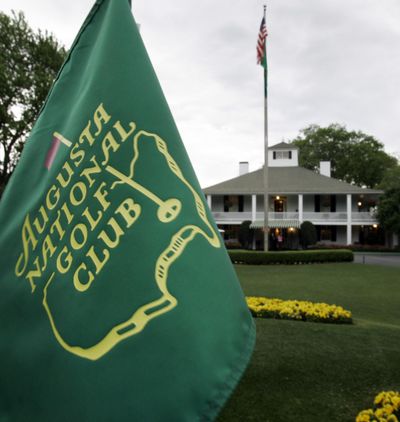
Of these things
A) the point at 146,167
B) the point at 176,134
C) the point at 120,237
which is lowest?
the point at 120,237

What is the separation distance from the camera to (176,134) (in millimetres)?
1273

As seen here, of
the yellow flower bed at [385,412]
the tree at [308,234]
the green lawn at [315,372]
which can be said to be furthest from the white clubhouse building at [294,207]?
the yellow flower bed at [385,412]

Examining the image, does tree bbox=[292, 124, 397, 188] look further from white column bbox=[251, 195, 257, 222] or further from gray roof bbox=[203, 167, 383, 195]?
white column bbox=[251, 195, 257, 222]

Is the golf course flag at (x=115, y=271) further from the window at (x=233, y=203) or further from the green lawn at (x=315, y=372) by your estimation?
the window at (x=233, y=203)

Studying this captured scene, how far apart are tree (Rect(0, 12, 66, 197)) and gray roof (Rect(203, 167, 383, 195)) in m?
16.1

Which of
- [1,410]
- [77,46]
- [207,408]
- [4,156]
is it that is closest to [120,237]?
[207,408]

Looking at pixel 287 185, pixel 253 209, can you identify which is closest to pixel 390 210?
pixel 287 185

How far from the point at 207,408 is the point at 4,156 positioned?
1030 inches

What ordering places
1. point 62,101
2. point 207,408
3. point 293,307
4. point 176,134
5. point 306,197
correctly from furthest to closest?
1. point 306,197
2. point 293,307
3. point 62,101
4. point 176,134
5. point 207,408

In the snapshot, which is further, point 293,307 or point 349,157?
point 349,157

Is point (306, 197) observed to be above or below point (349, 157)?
below

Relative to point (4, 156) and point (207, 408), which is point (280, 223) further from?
point (207, 408)

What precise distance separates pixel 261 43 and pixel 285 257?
11.6 metres

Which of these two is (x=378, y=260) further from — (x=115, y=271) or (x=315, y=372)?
(x=115, y=271)
